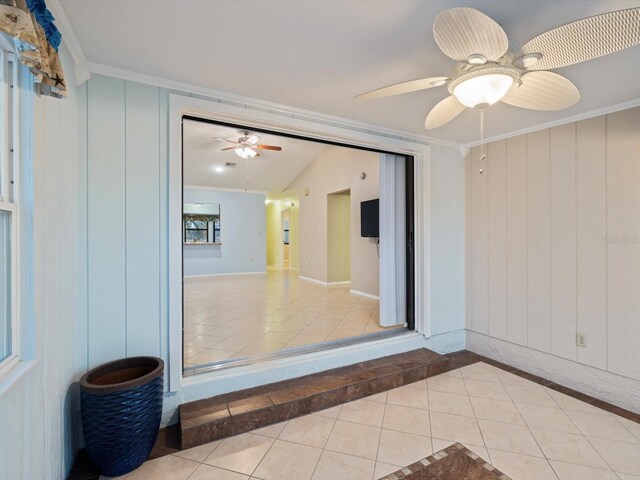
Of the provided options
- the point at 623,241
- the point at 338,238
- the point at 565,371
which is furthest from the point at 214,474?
the point at 338,238

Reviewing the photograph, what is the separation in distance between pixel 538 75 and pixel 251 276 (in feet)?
25.1

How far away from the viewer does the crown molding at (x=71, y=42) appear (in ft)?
4.46

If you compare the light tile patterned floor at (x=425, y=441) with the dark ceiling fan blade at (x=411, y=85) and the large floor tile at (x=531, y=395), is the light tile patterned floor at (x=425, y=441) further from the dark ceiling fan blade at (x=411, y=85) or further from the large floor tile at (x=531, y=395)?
the dark ceiling fan blade at (x=411, y=85)

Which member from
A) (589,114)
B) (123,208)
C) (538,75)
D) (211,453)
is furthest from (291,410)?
(589,114)

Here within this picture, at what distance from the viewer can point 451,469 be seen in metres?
1.71

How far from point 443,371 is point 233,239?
667 cm

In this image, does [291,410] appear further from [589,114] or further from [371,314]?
[589,114]

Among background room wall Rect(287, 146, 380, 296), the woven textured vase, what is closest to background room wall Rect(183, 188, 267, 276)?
background room wall Rect(287, 146, 380, 296)

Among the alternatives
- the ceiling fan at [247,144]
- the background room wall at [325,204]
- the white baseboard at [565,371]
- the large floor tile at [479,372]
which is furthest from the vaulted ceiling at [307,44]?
the background room wall at [325,204]

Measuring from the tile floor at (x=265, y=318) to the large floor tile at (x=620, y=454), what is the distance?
1985 millimetres

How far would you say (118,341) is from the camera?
1.92m

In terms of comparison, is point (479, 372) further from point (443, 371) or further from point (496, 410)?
point (496, 410)

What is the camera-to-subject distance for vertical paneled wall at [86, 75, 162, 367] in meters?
1.86

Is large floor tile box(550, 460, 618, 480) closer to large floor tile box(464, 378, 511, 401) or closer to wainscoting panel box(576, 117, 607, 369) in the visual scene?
large floor tile box(464, 378, 511, 401)
